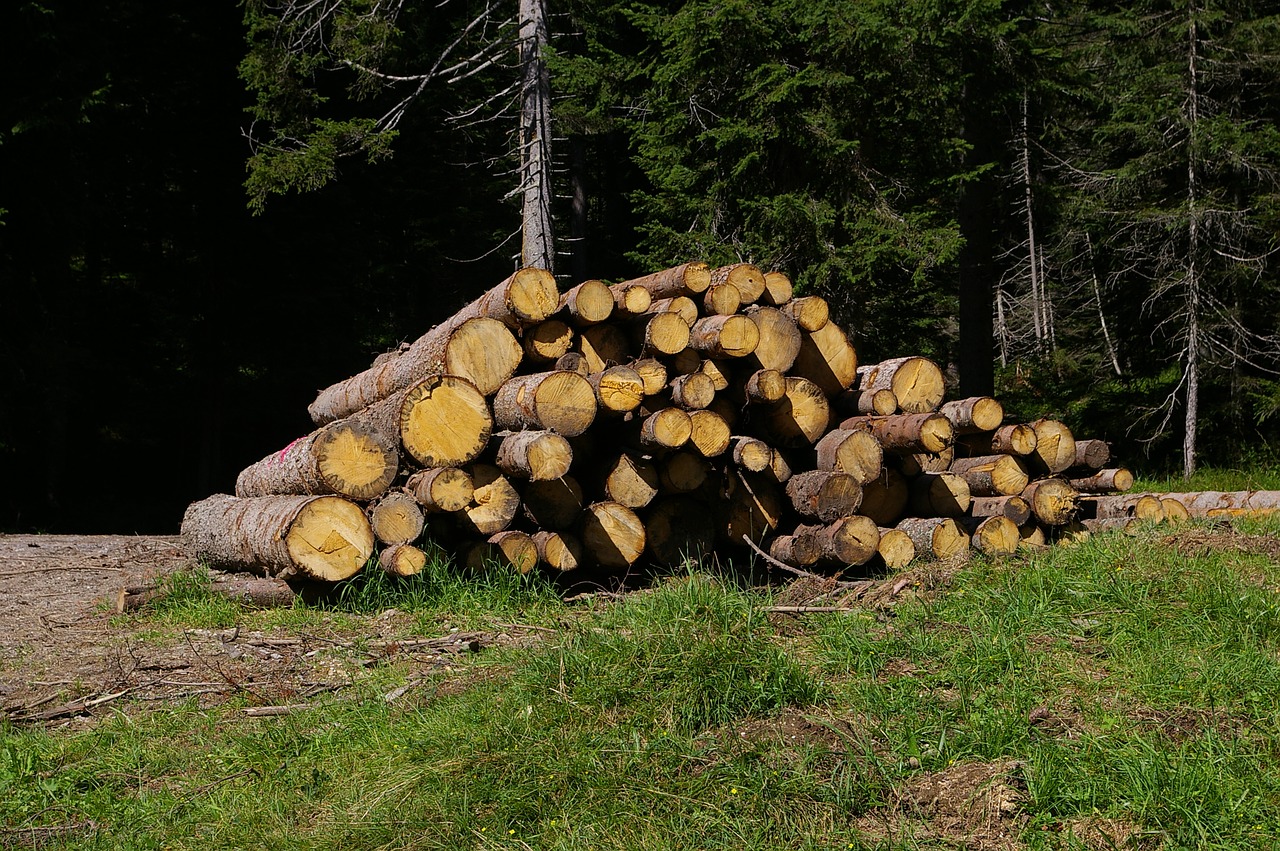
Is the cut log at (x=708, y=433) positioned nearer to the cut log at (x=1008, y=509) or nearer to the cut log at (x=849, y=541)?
the cut log at (x=849, y=541)

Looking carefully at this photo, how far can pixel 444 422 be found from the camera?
21.3 ft

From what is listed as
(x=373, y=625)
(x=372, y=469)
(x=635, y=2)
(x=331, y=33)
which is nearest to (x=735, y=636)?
(x=373, y=625)

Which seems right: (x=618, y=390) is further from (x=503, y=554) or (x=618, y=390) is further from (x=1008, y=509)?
(x=1008, y=509)

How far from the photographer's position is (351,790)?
359 centimetres

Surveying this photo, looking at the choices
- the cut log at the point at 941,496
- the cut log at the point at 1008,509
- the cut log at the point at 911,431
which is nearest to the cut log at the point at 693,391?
the cut log at the point at 911,431

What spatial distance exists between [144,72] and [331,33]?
3.76 meters

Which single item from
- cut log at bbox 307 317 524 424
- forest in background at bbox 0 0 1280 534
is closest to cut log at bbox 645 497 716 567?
cut log at bbox 307 317 524 424

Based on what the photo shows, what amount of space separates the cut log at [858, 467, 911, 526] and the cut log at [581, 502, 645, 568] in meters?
1.63

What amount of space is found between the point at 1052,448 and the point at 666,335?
3.10m

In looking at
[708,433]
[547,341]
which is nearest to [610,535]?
[708,433]

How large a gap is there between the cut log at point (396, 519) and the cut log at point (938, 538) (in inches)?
127

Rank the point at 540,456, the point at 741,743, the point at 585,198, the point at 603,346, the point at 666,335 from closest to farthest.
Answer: the point at 741,743, the point at 540,456, the point at 666,335, the point at 603,346, the point at 585,198

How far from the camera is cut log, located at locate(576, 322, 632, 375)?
23.7 ft

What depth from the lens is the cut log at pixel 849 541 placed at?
652cm
